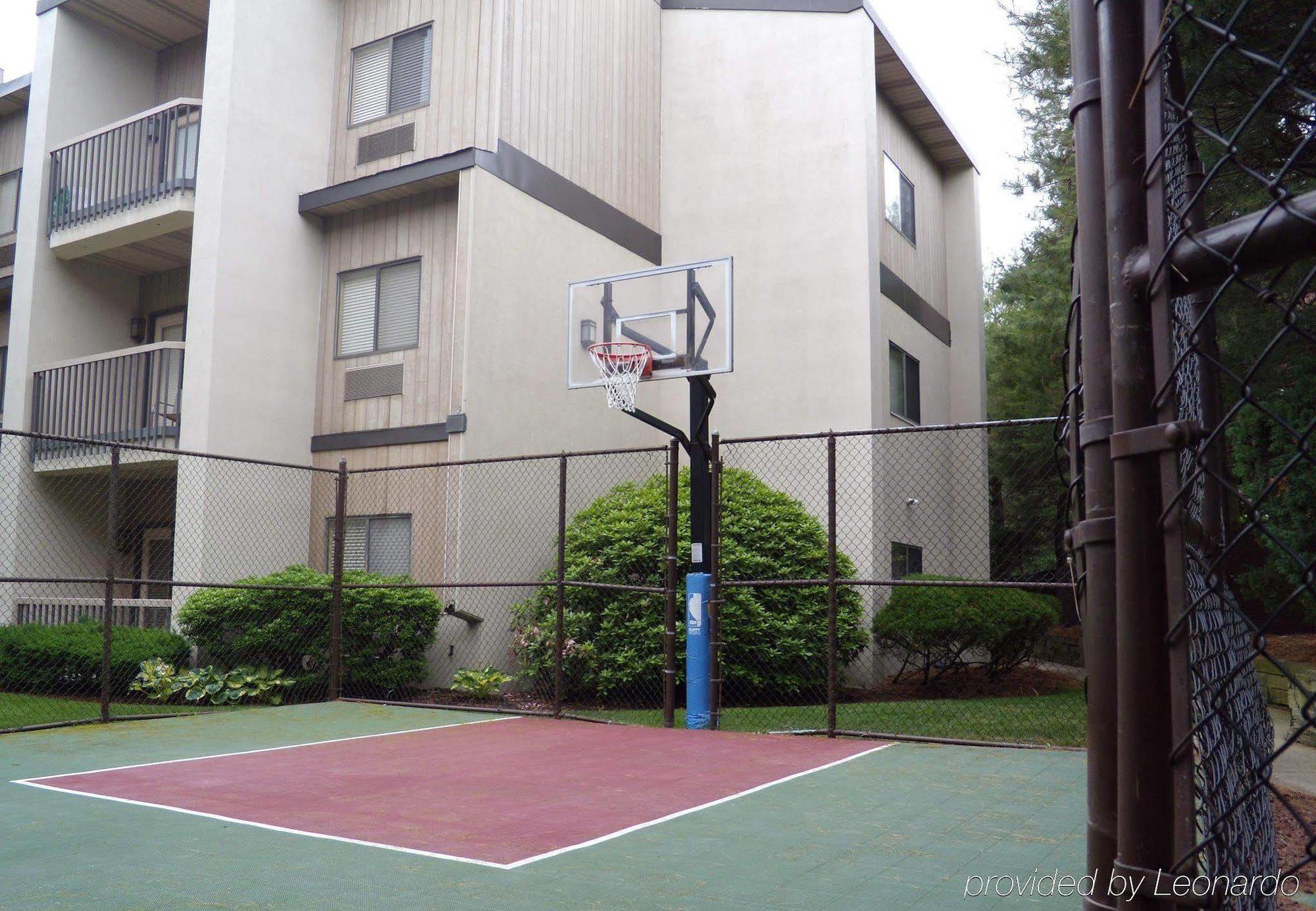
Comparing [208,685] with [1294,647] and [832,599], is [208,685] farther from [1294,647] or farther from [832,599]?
[1294,647]

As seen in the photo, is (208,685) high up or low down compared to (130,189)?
down

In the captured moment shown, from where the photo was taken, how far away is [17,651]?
1345 centimetres

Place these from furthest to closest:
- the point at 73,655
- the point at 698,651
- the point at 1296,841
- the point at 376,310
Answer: the point at 376,310 < the point at 73,655 < the point at 698,651 < the point at 1296,841

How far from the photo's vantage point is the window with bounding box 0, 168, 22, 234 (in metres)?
19.0

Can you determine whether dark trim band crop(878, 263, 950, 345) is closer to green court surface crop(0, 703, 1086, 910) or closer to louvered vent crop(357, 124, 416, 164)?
louvered vent crop(357, 124, 416, 164)

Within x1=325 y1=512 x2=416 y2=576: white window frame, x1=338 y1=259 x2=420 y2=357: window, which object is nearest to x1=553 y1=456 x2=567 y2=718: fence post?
x1=325 y1=512 x2=416 y2=576: white window frame

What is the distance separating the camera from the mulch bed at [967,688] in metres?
13.9

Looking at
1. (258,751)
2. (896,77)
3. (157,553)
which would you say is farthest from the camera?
(157,553)

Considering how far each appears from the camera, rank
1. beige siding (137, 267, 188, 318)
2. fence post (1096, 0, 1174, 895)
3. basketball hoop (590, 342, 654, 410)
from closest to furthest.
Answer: fence post (1096, 0, 1174, 895) → basketball hoop (590, 342, 654, 410) → beige siding (137, 267, 188, 318)

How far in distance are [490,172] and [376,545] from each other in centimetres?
515

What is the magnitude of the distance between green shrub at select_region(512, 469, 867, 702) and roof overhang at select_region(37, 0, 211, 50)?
10.3m

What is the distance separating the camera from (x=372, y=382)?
14750 mm

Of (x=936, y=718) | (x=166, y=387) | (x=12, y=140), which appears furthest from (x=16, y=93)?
(x=936, y=718)

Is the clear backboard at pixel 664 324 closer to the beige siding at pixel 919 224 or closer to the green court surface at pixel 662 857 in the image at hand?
the beige siding at pixel 919 224
